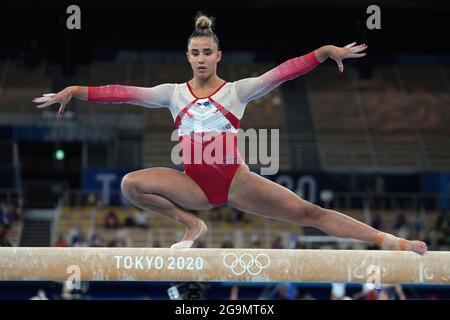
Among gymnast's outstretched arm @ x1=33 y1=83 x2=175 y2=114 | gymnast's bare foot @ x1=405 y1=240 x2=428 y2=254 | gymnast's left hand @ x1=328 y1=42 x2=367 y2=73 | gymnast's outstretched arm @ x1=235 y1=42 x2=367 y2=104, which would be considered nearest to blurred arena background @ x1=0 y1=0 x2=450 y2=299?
gymnast's bare foot @ x1=405 y1=240 x2=428 y2=254

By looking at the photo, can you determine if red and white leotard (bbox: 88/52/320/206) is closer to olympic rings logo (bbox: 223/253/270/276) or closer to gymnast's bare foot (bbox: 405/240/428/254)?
olympic rings logo (bbox: 223/253/270/276)

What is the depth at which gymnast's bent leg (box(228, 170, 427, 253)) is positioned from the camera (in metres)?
6.00

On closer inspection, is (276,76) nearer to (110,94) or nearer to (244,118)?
(110,94)

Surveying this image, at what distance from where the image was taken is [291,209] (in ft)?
19.7

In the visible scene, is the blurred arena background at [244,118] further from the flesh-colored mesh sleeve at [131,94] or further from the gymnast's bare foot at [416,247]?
the flesh-colored mesh sleeve at [131,94]

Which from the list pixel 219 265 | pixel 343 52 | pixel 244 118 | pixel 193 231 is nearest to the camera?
pixel 343 52

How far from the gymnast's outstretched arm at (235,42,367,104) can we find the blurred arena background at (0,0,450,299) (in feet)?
36.0

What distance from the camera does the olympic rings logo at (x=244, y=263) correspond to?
5996 millimetres

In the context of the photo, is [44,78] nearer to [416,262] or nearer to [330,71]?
[330,71]

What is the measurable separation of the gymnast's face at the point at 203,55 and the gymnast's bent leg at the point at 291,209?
0.83 meters

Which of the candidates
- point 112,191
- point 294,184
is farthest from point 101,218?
point 294,184

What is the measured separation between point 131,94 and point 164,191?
800 mm

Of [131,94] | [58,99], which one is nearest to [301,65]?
[131,94]
